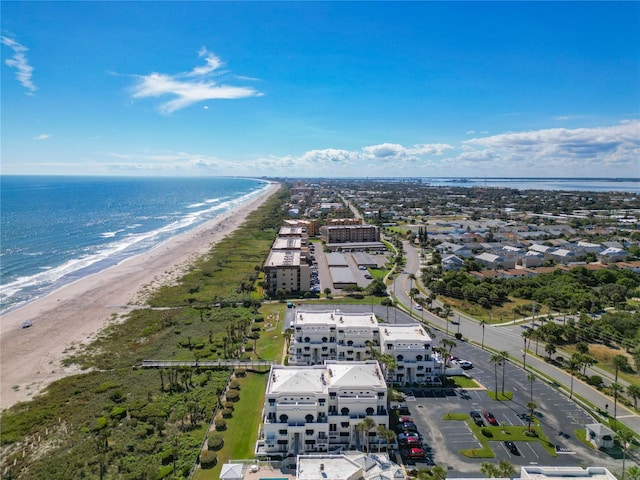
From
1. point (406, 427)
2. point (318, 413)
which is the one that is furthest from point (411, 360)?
point (318, 413)

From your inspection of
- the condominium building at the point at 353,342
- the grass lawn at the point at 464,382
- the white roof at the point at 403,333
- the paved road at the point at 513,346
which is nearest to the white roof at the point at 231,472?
the condominium building at the point at 353,342

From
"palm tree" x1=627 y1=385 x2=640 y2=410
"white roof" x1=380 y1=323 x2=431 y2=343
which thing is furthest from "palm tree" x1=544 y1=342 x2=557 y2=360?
"white roof" x1=380 y1=323 x2=431 y2=343

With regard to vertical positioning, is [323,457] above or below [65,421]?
above

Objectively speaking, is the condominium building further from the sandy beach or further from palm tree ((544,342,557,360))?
the sandy beach

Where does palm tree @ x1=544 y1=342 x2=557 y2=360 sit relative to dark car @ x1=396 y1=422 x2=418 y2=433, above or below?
above

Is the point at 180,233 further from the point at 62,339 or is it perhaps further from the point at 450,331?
the point at 450,331

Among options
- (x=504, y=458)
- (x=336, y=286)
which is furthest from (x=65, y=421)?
(x=336, y=286)

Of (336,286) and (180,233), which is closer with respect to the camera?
(336,286)

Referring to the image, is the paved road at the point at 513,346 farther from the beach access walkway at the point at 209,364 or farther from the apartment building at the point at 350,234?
the apartment building at the point at 350,234
